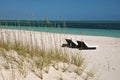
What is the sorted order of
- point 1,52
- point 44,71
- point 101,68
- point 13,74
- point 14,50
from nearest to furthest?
point 13,74
point 44,71
point 1,52
point 14,50
point 101,68

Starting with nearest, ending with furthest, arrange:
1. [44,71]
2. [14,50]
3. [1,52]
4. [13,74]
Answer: [13,74] < [44,71] < [1,52] < [14,50]

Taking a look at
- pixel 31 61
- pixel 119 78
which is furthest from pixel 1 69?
pixel 119 78

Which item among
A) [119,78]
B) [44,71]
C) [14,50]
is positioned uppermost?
[14,50]

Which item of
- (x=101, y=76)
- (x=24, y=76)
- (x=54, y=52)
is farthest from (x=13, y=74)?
(x=101, y=76)

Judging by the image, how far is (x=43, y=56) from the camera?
14.6 ft

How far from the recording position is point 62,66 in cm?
450

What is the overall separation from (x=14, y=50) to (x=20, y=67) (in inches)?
34.7

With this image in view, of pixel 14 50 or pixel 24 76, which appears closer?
pixel 24 76

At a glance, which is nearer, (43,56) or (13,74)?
(13,74)

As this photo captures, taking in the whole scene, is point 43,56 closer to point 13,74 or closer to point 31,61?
point 31,61

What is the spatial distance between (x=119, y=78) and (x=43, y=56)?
5.24ft

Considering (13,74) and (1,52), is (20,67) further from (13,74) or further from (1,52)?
(1,52)

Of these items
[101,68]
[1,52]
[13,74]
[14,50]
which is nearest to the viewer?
[13,74]

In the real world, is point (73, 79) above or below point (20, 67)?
below
